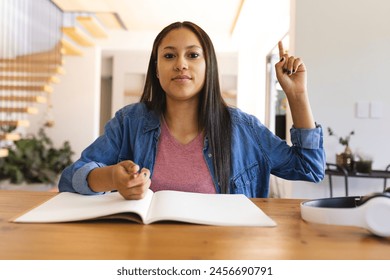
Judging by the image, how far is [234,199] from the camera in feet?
3.22

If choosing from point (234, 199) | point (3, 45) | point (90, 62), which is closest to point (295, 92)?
point (234, 199)

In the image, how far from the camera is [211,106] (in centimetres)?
148

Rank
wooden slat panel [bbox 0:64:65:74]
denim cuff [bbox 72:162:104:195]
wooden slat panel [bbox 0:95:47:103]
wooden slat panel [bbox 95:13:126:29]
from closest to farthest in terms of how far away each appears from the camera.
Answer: denim cuff [bbox 72:162:104:195] < wooden slat panel [bbox 0:95:47:103] < wooden slat panel [bbox 0:64:65:74] < wooden slat panel [bbox 95:13:126:29]

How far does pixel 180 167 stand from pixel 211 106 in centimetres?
25

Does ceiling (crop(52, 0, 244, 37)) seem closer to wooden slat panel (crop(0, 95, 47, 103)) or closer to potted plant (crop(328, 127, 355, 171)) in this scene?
wooden slat panel (crop(0, 95, 47, 103))

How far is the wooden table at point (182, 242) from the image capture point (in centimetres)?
58

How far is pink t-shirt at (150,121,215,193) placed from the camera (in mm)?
1332

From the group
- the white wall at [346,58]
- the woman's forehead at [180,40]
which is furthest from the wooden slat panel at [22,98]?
the woman's forehead at [180,40]

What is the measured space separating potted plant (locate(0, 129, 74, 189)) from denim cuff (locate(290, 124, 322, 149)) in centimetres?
550

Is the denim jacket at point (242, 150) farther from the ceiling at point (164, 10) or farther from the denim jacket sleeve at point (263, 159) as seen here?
the ceiling at point (164, 10)

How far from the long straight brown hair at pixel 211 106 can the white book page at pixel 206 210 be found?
365 mm

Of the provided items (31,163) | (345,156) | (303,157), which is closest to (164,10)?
(31,163)

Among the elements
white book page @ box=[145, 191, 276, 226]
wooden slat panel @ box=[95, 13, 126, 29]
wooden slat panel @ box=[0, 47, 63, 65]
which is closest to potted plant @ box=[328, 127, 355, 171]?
white book page @ box=[145, 191, 276, 226]
